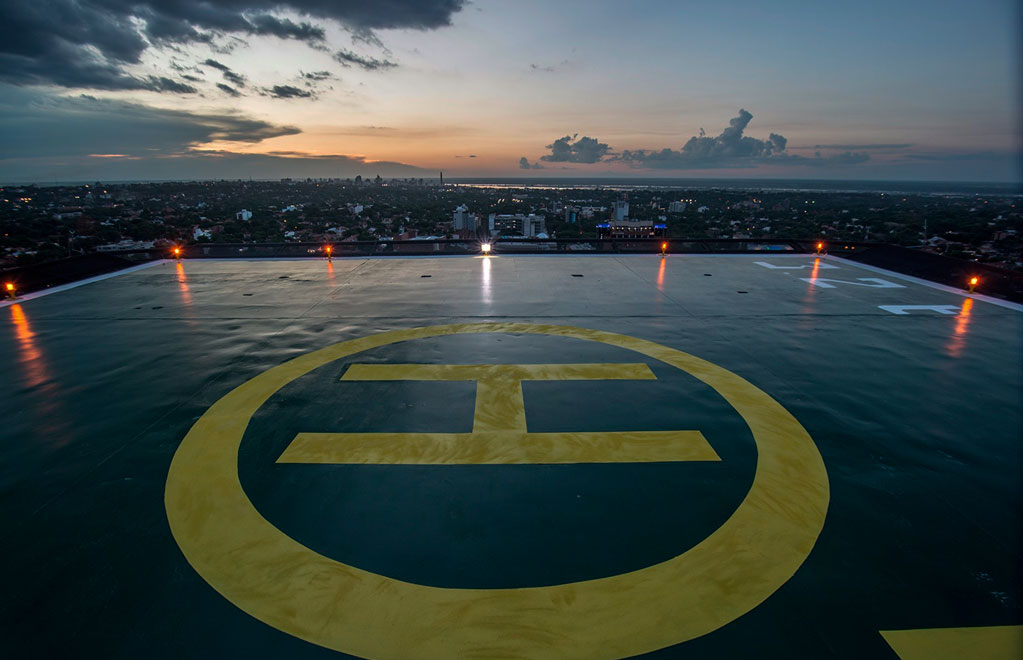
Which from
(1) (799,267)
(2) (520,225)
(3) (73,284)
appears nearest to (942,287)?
(1) (799,267)

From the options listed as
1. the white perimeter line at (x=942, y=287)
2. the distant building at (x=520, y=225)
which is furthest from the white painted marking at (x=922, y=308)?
the distant building at (x=520, y=225)

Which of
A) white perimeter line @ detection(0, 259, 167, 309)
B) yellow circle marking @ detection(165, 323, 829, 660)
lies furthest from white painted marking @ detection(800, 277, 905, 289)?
white perimeter line @ detection(0, 259, 167, 309)

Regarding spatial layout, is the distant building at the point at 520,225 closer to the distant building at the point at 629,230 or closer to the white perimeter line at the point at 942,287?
the distant building at the point at 629,230

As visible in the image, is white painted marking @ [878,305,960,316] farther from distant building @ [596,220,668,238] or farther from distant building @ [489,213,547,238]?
distant building @ [596,220,668,238]

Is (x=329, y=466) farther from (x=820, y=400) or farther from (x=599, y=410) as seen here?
(x=820, y=400)

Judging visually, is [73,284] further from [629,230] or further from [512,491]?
[629,230]

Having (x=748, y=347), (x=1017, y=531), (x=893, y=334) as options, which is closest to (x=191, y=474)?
(x=1017, y=531)

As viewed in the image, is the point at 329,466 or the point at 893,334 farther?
the point at 893,334
